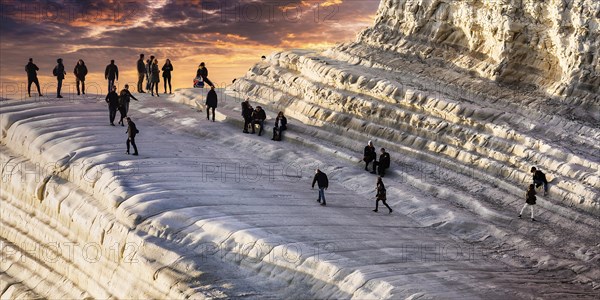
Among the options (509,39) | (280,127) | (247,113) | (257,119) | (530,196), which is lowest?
(530,196)

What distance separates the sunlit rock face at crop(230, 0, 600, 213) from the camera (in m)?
30.9

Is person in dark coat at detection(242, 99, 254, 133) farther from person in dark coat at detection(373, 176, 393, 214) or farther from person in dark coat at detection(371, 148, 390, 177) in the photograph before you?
person in dark coat at detection(373, 176, 393, 214)

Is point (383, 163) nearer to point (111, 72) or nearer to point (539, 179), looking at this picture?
point (539, 179)

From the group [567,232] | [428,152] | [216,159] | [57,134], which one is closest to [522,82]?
[428,152]

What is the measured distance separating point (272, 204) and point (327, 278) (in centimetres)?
606

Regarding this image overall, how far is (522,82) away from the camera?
3522cm

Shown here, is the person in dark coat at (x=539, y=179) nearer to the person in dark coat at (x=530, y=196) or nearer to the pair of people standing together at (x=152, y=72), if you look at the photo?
the person in dark coat at (x=530, y=196)

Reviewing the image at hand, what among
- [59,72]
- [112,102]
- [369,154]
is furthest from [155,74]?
[369,154]

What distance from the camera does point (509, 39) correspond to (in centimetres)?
3528

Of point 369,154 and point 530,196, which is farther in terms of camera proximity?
point 369,154

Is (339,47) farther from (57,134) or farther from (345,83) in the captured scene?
(57,134)

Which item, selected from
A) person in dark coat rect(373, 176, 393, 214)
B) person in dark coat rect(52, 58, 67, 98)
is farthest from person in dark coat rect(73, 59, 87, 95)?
person in dark coat rect(373, 176, 393, 214)

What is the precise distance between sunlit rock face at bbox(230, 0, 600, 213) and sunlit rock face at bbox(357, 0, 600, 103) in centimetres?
4

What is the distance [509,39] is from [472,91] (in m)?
2.67
